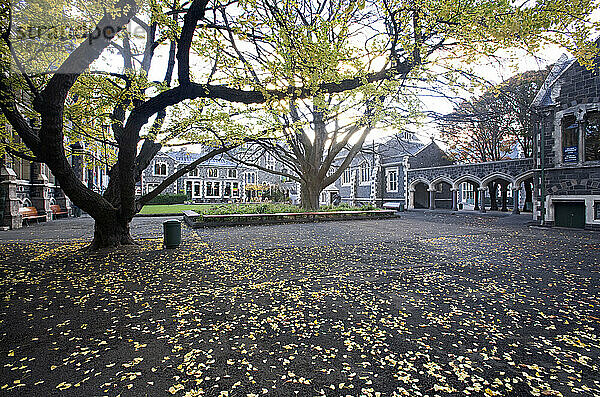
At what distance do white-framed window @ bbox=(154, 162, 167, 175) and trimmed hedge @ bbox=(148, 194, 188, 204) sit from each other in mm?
8519

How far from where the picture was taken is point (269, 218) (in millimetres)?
18500

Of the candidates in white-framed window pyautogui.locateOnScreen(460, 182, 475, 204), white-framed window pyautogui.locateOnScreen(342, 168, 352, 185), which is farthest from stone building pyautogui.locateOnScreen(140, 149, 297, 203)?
white-framed window pyautogui.locateOnScreen(460, 182, 475, 204)

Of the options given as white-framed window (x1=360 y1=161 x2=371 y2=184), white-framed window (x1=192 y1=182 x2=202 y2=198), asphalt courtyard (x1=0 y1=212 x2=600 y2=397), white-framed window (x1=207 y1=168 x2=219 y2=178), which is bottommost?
asphalt courtyard (x1=0 y1=212 x2=600 y2=397)

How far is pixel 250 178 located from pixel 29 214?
1673 inches

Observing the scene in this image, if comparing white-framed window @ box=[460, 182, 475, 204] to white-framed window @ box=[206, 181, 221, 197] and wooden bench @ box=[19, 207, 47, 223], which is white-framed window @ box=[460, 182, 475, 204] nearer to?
white-framed window @ box=[206, 181, 221, 197]

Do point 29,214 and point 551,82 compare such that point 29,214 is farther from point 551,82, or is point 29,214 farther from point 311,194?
point 551,82

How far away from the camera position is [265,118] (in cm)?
1538

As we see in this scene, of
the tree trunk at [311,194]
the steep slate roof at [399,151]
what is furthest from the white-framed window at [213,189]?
the tree trunk at [311,194]

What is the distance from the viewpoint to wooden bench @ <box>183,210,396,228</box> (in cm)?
1720

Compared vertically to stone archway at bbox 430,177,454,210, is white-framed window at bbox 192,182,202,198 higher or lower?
higher

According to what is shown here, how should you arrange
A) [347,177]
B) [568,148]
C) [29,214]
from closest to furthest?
[568,148] → [29,214] → [347,177]

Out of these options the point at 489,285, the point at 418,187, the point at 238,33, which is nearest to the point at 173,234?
the point at 238,33

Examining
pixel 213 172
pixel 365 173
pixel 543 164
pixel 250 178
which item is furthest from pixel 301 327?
pixel 250 178

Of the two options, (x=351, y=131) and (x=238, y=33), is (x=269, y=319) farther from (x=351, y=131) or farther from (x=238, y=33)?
(x=351, y=131)
